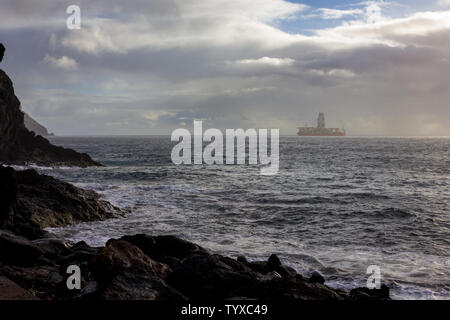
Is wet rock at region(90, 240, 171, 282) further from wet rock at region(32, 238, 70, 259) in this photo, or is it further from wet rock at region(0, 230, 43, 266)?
wet rock at region(32, 238, 70, 259)

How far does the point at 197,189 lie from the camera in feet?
96.8

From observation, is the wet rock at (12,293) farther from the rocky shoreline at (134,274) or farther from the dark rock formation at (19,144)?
the dark rock formation at (19,144)

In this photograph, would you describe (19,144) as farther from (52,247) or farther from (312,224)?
(52,247)

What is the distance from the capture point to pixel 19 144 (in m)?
47.2

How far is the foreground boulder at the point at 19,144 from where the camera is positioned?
43.8 metres

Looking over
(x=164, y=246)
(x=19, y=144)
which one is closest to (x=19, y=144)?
(x=19, y=144)

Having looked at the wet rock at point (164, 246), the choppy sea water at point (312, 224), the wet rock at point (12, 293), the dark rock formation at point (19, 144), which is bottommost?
the choppy sea water at point (312, 224)

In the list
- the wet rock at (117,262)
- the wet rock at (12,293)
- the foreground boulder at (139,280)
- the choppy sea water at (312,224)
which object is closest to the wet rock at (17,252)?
the foreground boulder at (139,280)

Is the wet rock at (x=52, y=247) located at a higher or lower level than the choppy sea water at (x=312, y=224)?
higher

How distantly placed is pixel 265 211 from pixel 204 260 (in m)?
14.2

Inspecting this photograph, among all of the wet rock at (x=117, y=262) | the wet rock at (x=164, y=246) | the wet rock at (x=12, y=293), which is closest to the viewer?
the wet rock at (x=12, y=293)

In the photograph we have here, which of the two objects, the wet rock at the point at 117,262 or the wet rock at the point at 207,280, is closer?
the wet rock at the point at 207,280

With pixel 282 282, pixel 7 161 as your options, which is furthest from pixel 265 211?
pixel 7 161
